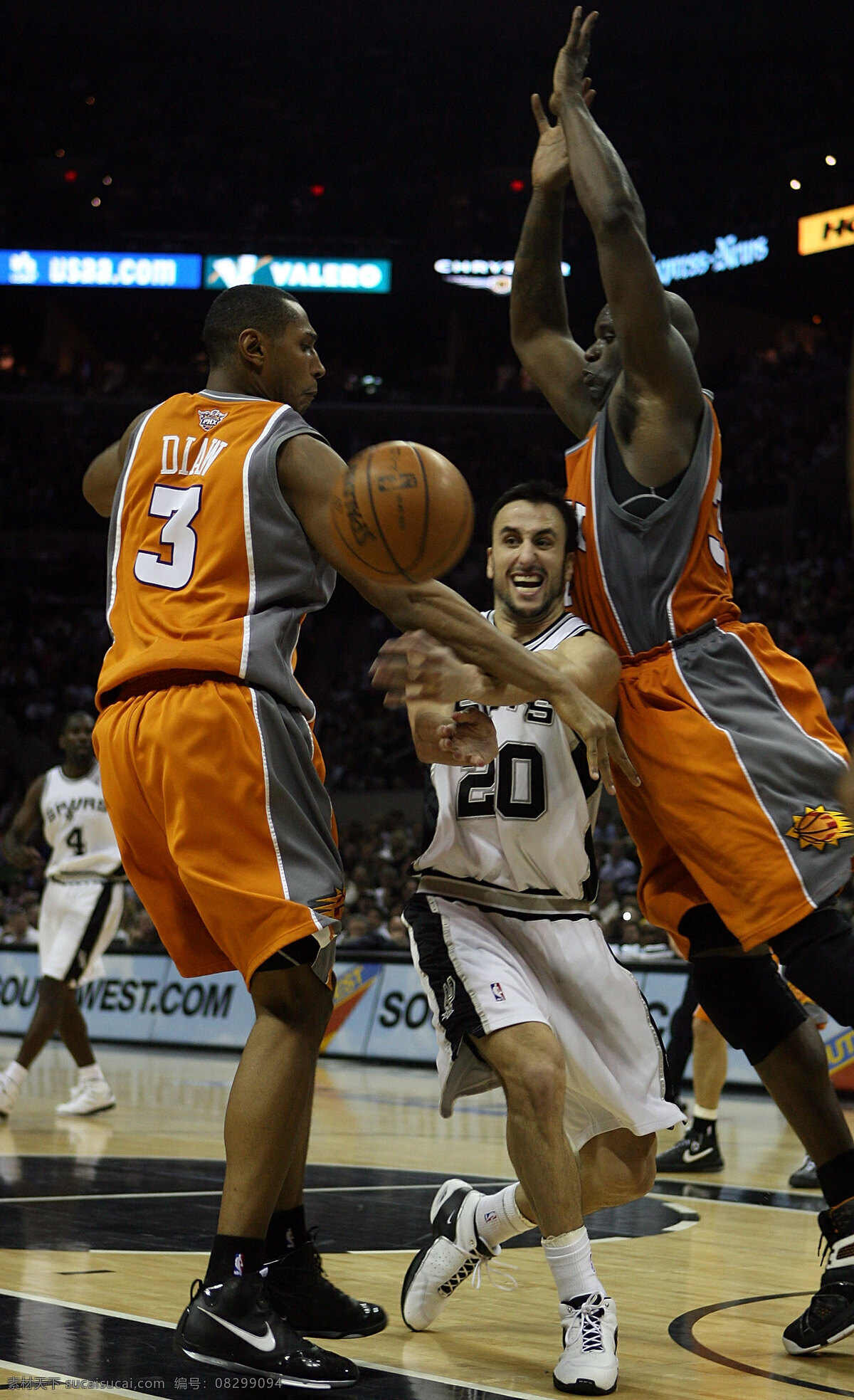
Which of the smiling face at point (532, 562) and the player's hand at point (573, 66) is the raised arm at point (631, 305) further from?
the smiling face at point (532, 562)

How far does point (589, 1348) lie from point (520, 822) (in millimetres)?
1208

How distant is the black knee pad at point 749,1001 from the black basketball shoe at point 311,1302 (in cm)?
106

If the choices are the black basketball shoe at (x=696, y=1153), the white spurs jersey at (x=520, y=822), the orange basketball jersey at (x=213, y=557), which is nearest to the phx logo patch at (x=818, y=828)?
the white spurs jersey at (x=520, y=822)

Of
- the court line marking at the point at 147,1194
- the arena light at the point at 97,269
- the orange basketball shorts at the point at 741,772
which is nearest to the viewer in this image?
the orange basketball shorts at the point at 741,772

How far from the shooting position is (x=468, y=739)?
11.7 feet

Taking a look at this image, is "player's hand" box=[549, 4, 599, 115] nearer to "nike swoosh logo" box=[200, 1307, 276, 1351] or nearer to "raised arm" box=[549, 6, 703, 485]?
"raised arm" box=[549, 6, 703, 485]

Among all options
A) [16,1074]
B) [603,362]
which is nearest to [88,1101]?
[16,1074]

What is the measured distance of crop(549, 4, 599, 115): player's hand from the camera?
372cm

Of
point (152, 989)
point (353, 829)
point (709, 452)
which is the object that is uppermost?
point (709, 452)

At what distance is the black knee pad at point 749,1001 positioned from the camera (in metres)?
3.65

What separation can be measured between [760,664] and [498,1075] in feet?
3.77

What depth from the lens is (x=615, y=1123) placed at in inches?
152

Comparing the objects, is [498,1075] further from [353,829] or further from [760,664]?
[353,829]

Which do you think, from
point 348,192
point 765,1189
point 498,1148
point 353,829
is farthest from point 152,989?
point 348,192
